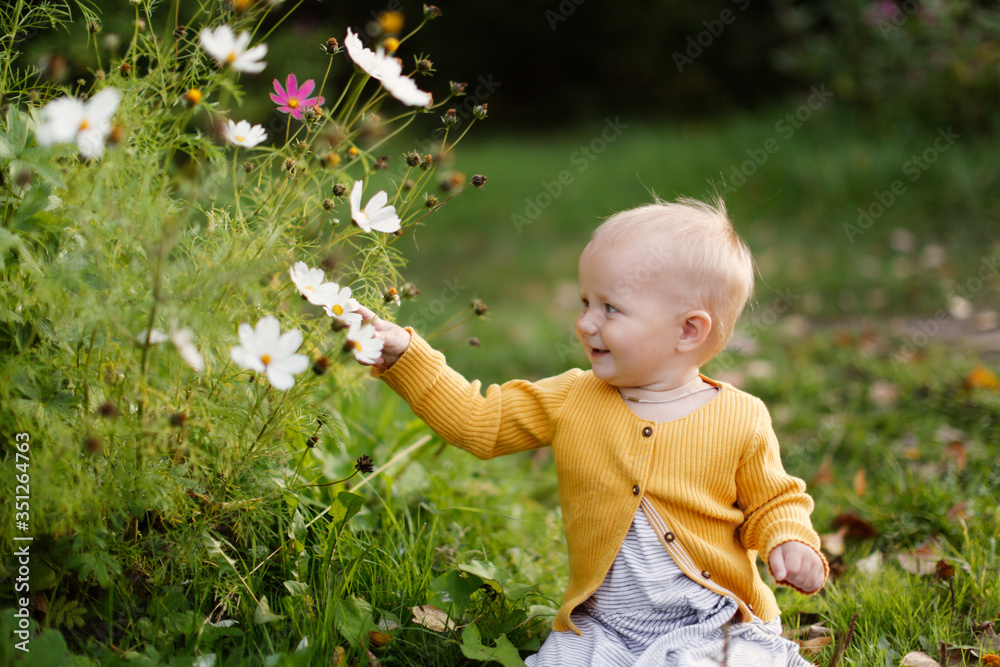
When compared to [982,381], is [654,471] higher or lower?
higher

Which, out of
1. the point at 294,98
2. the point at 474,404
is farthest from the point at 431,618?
the point at 294,98

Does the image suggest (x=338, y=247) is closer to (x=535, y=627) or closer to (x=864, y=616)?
(x=535, y=627)

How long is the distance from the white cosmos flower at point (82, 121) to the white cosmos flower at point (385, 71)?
0.38 metres

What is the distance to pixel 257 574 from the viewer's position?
63.6 inches

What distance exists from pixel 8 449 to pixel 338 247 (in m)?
0.72

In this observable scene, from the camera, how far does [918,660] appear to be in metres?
1.62

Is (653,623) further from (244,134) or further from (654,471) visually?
(244,134)

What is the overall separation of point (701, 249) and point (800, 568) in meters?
0.63

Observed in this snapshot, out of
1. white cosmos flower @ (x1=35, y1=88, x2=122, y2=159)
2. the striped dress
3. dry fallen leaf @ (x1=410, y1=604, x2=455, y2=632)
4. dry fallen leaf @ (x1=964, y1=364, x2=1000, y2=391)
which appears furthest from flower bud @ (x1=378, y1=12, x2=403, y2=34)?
dry fallen leaf @ (x1=964, y1=364, x2=1000, y2=391)

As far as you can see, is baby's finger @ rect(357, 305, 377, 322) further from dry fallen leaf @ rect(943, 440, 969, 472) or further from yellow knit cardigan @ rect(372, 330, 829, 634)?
dry fallen leaf @ rect(943, 440, 969, 472)

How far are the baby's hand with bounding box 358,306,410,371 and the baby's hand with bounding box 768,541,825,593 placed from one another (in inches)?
32.9

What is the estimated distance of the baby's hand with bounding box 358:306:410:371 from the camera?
5.30 feet

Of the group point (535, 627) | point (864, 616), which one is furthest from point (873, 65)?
point (535, 627)

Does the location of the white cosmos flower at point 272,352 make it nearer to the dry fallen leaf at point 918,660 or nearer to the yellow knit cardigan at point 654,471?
the yellow knit cardigan at point 654,471
